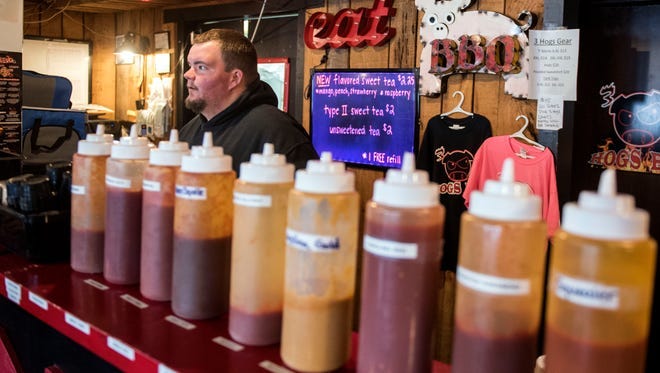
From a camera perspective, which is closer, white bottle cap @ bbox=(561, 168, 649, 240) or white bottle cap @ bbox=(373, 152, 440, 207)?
white bottle cap @ bbox=(561, 168, 649, 240)

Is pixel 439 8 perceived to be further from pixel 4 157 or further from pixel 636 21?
pixel 4 157

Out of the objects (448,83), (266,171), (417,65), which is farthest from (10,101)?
(266,171)

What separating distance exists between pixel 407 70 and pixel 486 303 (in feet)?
9.95

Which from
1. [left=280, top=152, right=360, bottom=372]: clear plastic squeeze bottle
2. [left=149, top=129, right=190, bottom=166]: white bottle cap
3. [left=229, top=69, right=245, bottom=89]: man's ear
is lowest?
[left=280, top=152, right=360, bottom=372]: clear plastic squeeze bottle

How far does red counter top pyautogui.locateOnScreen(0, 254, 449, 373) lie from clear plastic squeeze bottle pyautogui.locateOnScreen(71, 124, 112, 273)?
2.8 inches

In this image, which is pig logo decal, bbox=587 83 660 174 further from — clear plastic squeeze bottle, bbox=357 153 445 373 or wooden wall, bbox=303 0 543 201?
clear plastic squeeze bottle, bbox=357 153 445 373

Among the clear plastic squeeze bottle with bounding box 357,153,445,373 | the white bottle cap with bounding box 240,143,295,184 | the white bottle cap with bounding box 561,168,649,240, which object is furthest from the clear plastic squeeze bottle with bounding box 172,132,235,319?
the white bottle cap with bounding box 561,168,649,240

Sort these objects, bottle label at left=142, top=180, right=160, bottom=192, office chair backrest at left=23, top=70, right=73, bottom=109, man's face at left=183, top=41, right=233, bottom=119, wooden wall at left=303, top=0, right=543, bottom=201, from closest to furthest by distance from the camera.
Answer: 1. bottle label at left=142, top=180, right=160, bottom=192
2. man's face at left=183, top=41, right=233, bottom=119
3. wooden wall at left=303, top=0, right=543, bottom=201
4. office chair backrest at left=23, top=70, right=73, bottom=109

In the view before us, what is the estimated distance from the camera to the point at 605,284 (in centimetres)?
74

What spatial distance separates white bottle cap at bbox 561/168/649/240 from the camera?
29.3 inches

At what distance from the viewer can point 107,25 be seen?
6.46 metres

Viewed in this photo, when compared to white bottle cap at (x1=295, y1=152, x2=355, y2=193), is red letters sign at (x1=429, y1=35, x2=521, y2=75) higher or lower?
higher

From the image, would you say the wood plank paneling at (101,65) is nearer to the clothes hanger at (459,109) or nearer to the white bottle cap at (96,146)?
the clothes hanger at (459,109)

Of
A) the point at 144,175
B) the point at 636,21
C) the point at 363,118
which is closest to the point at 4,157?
the point at 363,118
